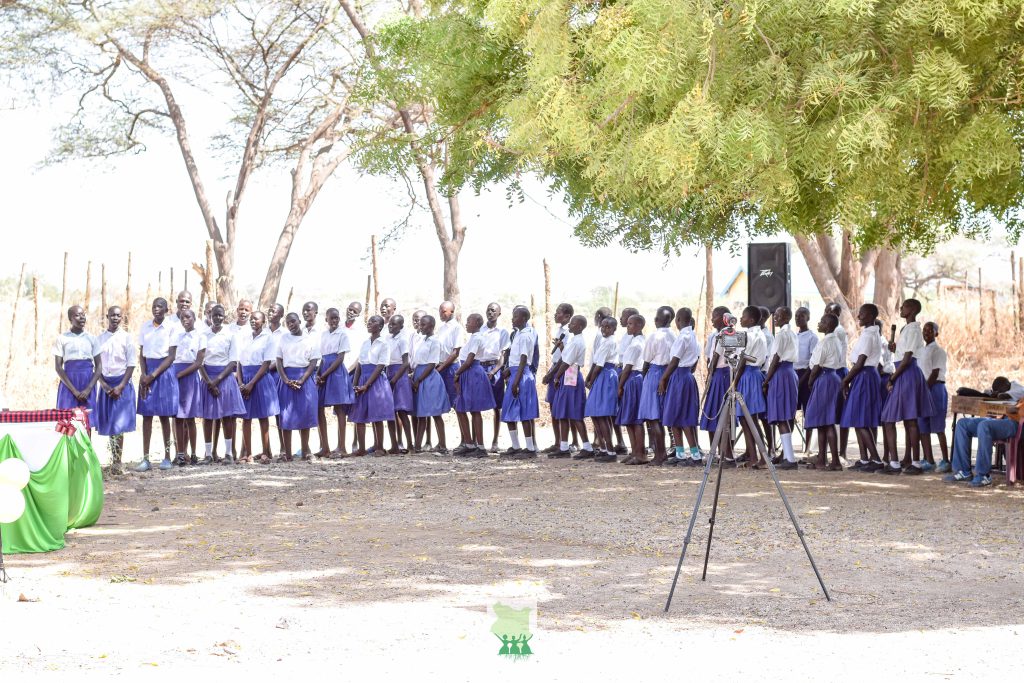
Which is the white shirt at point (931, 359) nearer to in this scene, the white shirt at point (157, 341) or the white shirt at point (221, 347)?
the white shirt at point (221, 347)

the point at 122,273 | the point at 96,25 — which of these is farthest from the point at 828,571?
the point at 122,273

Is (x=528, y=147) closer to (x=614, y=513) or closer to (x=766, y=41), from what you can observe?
(x=766, y=41)

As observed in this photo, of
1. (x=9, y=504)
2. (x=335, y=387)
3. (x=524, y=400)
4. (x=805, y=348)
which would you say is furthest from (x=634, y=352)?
(x=9, y=504)

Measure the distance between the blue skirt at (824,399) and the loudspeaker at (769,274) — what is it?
7.08 feet

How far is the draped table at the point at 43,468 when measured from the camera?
8.95 m

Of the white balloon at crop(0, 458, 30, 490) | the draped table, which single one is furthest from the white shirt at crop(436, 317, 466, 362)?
the white balloon at crop(0, 458, 30, 490)

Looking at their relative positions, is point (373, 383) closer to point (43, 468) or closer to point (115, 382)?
point (115, 382)

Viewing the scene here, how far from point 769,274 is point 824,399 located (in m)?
2.68

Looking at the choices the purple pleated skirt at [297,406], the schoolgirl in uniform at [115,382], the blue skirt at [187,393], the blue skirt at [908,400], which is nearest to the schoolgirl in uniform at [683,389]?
the blue skirt at [908,400]

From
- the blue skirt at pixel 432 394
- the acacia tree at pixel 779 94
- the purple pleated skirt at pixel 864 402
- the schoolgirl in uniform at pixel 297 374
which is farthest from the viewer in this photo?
the blue skirt at pixel 432 394

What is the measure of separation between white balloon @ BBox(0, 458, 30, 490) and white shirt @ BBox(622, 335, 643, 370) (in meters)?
7.58

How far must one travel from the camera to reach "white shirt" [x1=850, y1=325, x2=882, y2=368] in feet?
43.5

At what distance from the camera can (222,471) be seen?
13.9 metres

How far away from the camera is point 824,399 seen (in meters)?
13.5
